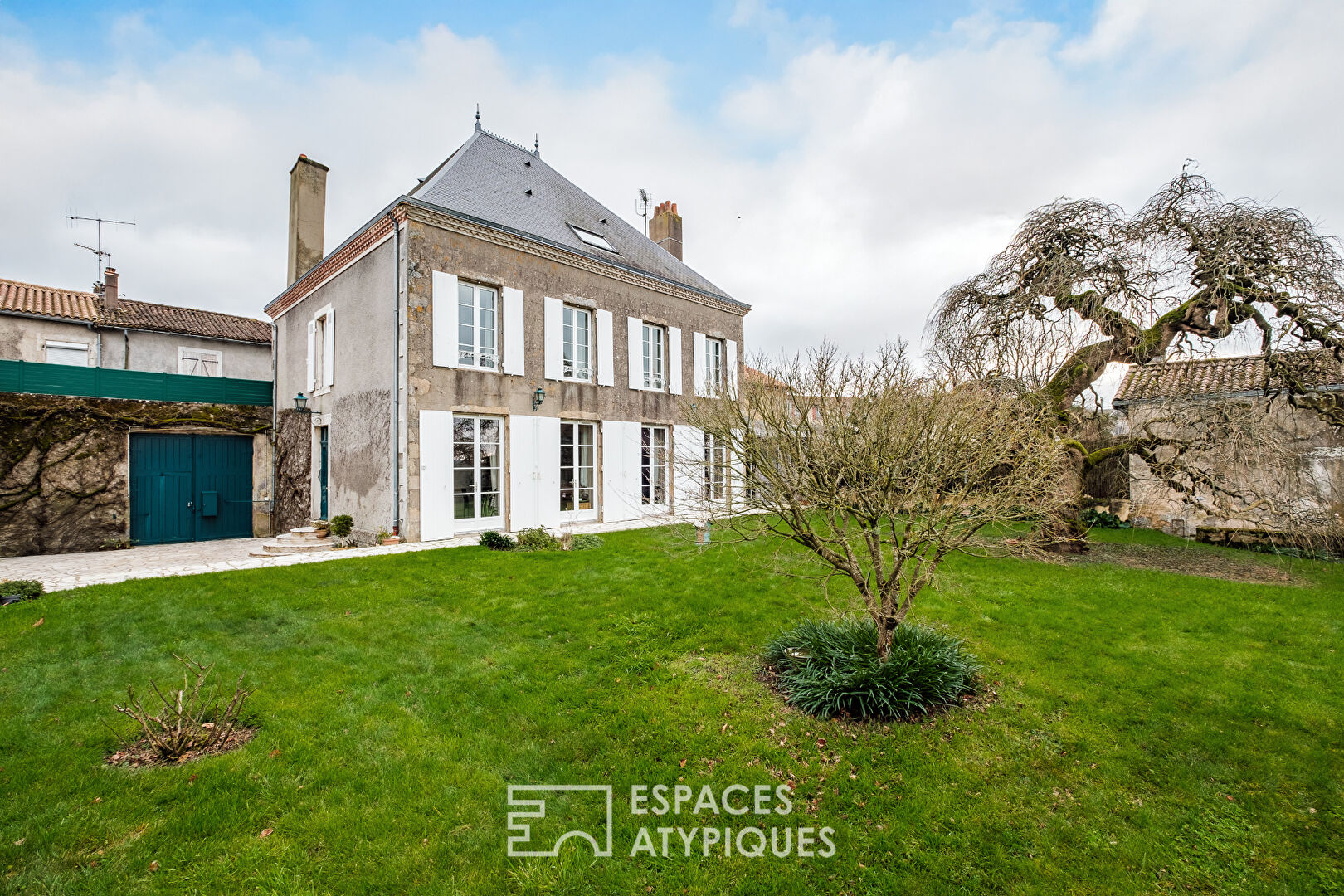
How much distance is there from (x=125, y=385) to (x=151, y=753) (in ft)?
37.7

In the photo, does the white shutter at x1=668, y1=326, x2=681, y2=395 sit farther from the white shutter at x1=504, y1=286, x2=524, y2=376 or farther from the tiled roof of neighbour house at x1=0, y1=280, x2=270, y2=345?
the tiled roof of neighbour house at x1=0, y1=280, x2=270, y2=345

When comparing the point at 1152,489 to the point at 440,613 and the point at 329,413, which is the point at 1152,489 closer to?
the point at 440,613

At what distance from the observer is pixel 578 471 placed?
37.8ft

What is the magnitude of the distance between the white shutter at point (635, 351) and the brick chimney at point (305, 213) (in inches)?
284

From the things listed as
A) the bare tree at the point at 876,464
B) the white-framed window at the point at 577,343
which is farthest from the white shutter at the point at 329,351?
the bare tree at the point at 876,464

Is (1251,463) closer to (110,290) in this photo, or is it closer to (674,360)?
(674,360)

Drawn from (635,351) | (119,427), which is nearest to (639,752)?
(635,351)

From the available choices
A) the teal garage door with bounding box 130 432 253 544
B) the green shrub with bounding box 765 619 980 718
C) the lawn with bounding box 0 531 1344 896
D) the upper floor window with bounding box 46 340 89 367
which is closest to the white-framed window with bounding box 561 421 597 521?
the lawn with bounding box 0 531 1344 896

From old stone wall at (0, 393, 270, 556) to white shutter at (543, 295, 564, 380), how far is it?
8026 millimetres

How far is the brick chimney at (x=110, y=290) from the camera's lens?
46.4ft

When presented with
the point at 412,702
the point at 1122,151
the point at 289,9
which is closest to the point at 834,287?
the point at 1122,151

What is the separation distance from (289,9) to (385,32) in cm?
120

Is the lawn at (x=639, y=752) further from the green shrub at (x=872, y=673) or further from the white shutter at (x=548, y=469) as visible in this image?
the white shutter at (x=548, y=469)

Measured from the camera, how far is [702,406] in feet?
17.5
